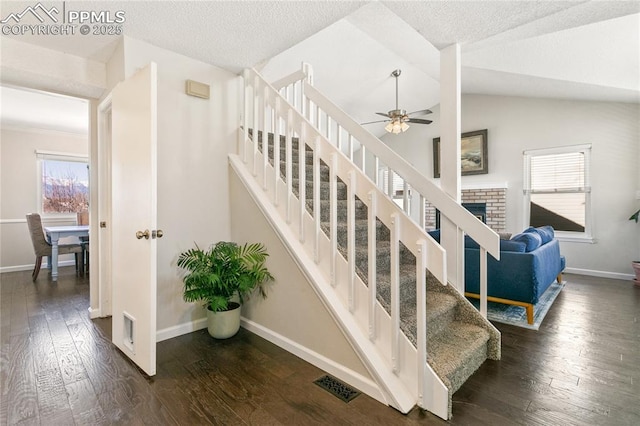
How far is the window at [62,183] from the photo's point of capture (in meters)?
5.40

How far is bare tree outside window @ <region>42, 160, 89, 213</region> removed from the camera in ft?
17.9

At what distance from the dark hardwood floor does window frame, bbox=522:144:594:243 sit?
2657mm

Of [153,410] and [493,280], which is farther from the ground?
[493,280]

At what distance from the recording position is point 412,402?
1611 mm

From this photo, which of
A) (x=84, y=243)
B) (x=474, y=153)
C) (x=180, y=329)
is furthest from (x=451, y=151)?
(x=84, y=243)

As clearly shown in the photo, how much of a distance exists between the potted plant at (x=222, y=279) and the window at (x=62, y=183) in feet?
14.0

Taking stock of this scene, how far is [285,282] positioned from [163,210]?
1.18 metres

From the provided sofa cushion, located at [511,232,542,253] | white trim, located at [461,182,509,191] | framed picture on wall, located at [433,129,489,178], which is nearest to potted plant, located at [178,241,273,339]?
sofa cushion, located at [511,232,542,253]

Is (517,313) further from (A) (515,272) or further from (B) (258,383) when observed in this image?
(B) (258,383)

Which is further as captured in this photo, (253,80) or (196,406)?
(253,80)

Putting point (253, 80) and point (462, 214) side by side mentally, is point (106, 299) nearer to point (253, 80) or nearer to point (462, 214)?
point (253, 80)

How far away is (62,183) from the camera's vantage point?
561 centimetres

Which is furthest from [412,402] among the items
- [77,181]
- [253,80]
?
[77,181]

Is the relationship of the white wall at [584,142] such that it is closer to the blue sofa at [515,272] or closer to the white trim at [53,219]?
the blue sofa at [515,272]
